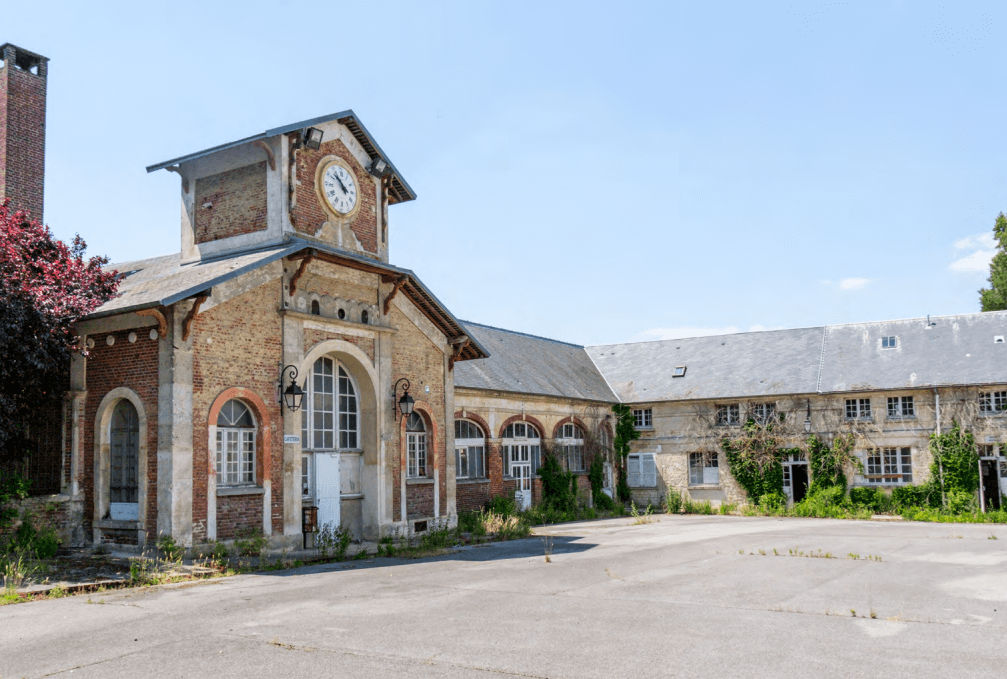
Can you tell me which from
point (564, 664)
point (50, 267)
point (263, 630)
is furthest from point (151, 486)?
point (564, 664)

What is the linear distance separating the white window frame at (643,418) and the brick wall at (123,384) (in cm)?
2225

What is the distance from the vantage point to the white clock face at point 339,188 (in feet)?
60.1

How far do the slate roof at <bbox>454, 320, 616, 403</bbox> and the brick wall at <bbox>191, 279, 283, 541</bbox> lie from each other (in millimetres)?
9018

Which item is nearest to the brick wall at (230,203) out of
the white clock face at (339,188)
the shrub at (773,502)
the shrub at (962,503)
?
the white clock face at (339,188)

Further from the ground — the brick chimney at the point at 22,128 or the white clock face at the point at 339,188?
the brick chimney at the point at 22,128

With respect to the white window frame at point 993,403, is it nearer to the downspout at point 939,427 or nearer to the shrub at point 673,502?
the downspout at point 939,427

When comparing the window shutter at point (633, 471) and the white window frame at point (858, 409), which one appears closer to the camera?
the white window frame at point (858, 409)

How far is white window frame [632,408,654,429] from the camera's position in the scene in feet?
111

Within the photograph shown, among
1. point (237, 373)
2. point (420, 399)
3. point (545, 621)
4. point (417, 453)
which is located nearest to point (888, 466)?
point (417, 453)

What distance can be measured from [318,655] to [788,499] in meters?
26.1

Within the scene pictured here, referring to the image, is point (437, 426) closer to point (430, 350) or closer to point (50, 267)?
point (430, 350)

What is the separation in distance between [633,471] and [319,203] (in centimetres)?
1964

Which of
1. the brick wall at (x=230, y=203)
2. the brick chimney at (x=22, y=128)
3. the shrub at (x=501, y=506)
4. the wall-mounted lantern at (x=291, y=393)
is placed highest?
the brick chimney at (x=22, y=128)

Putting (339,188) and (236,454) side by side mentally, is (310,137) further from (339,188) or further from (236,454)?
(236,454)
